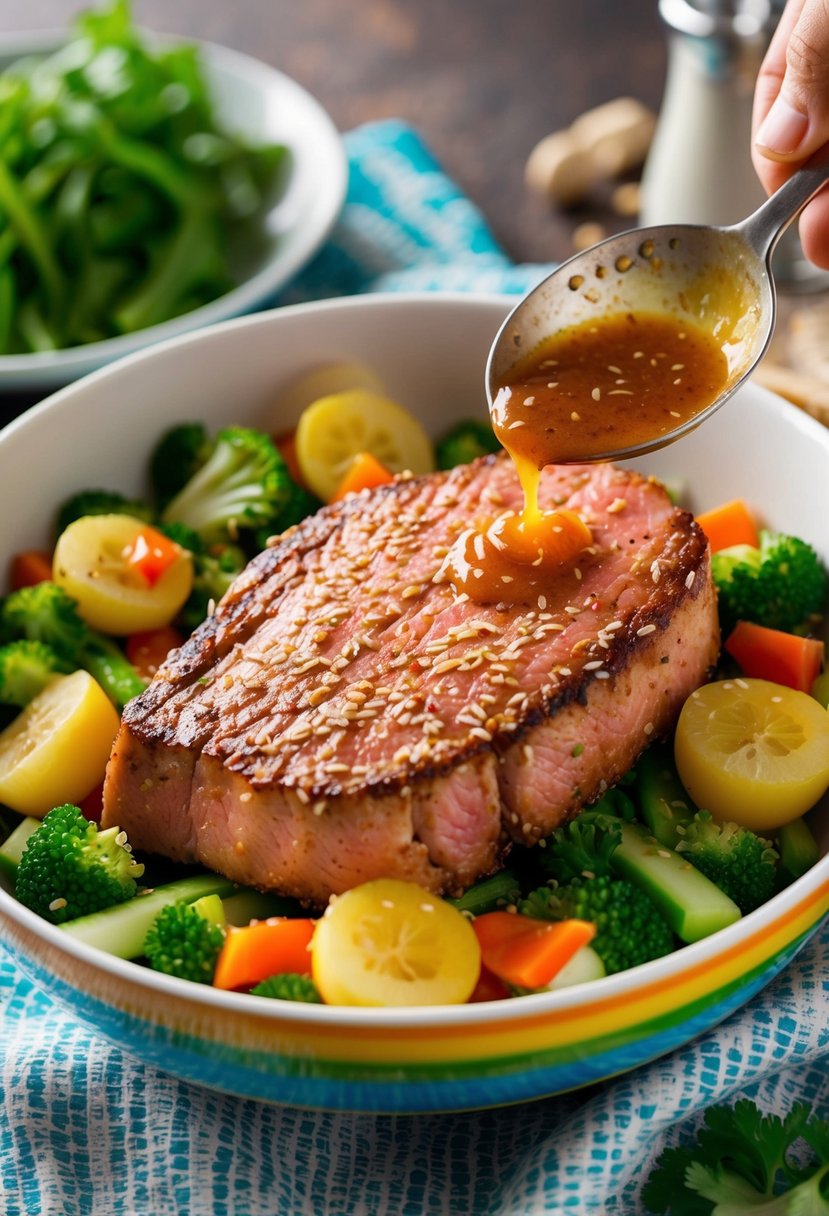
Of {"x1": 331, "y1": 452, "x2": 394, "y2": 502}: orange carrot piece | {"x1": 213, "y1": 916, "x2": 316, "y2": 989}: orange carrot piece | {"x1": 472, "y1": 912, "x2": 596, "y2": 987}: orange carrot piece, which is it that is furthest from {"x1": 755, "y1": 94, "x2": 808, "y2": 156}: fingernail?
{"x1": 213, "y1": 916, "x2": 316, "y2": 989}: orange carrot piece

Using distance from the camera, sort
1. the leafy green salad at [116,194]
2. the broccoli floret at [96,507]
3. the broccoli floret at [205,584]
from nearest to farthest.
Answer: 1. the broccoli floret at [205,584]
2. the broccoli floret at [96,507]
3. the leafy green salad at [116,194]

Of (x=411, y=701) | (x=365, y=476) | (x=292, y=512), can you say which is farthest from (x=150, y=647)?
(x=411, y=701)

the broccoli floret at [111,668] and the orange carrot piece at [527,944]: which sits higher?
the broccoli floret at [111,668]

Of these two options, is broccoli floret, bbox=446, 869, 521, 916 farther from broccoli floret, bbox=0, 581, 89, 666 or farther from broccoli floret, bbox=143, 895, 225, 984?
broccoli floret, bbox=0, 581, 89, 666

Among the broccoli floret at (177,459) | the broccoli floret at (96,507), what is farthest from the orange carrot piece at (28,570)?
the broccoli floret at (177,459)

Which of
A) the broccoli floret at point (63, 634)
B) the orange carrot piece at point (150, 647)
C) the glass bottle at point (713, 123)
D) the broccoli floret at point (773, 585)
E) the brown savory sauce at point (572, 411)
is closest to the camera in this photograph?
the brown savory sauce at point (572, 411)

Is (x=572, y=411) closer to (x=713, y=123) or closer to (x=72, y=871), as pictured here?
(x=72, y=871)

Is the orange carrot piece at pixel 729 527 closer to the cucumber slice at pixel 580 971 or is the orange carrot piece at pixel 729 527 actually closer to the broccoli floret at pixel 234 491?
the broccoli floret at pixel 234 491
